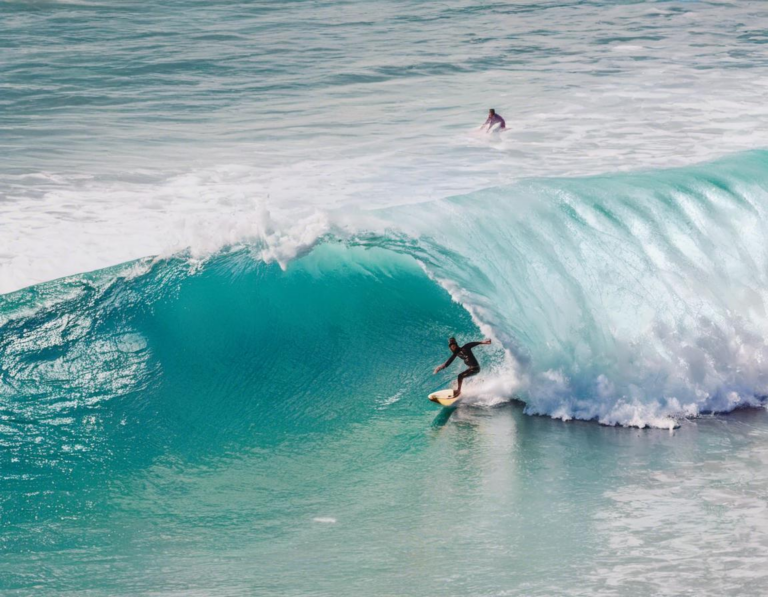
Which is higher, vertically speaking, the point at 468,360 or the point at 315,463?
the point at 468,360

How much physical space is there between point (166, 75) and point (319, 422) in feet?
39.8

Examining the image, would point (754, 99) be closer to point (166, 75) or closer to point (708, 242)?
point (708, 242)

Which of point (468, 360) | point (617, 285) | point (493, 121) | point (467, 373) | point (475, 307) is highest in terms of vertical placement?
point (493, 121)

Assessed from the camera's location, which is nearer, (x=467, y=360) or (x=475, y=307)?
(x=467, y=360)

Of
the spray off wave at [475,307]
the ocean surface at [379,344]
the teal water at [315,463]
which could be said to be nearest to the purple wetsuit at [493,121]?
the ocean surface at [379,344]

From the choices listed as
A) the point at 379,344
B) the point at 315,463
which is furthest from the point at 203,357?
the point at 315,463

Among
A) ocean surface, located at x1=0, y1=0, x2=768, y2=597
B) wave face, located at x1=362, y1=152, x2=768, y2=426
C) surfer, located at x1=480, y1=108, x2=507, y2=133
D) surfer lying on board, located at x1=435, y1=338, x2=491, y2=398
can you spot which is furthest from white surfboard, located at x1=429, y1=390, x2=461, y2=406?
surfer, located at x1=480, y1=108, x2=507, y2=133

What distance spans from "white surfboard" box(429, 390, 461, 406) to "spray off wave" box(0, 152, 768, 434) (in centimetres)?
23

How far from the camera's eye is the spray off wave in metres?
9.25

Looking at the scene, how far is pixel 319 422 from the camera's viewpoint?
29.2 feet

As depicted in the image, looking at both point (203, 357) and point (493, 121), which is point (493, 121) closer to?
point (493, 121)

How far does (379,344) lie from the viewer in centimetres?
1030

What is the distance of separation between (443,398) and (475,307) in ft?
4.08

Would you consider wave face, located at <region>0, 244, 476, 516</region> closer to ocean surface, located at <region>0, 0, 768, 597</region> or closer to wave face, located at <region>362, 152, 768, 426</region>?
ocean surface, located at <region>0, 0, 768, 597</region>
